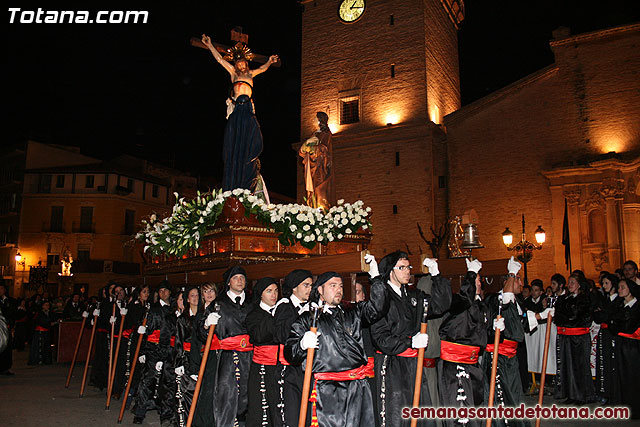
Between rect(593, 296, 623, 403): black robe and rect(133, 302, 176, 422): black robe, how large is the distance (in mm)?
7196

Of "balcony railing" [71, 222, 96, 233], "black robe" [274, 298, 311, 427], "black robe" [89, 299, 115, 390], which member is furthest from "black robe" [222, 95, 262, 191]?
"balcony railing" [71, 222, 96, 233]

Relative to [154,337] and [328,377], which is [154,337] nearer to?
[154,337]

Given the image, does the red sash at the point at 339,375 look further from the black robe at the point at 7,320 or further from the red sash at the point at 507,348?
the black robe at the point at 7,320

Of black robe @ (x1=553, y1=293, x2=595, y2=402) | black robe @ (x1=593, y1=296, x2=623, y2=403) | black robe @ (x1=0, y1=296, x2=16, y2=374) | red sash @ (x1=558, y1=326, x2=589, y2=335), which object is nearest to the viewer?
black robe @ (x1=593, y1=296, x2=623, y2=403)

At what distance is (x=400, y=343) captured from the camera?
5602 mm

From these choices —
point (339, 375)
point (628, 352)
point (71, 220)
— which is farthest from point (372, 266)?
point (71, 220)

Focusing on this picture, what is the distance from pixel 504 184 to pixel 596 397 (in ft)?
54.6

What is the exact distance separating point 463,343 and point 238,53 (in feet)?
24.3

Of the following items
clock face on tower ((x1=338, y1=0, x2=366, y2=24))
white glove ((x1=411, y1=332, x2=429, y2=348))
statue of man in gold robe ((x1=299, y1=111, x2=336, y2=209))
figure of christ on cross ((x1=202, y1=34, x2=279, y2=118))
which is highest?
clock face on tower ((x1=338, y1=0, x2=366, y2=24))

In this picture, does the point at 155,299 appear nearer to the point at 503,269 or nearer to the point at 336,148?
the point at 503,269

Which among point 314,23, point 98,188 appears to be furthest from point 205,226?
point 98,188

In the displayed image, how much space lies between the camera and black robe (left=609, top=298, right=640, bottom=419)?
8898 mm

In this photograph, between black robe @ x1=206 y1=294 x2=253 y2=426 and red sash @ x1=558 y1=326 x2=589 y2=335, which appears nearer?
black robe @ x1=206 y1=294 x2=253 y2=426

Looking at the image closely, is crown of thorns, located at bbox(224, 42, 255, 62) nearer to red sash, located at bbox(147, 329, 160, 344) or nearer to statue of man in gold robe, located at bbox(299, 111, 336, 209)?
statue of man in gold robe, located at bbox(299, 111, 336, 209)
